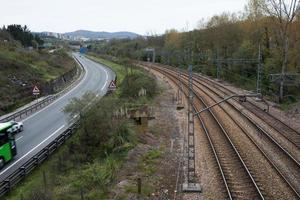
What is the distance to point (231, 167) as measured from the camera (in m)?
25.7

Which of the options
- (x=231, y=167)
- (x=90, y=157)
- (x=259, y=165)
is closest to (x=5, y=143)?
(x=90, y=157)

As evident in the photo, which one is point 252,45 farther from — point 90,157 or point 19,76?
point 90,157

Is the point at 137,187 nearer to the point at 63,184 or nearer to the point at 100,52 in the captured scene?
the point at 63,184

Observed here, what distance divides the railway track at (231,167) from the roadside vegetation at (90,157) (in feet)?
14.4

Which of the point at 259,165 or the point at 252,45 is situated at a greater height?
the point at 252,45

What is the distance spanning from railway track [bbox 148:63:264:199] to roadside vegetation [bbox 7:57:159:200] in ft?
14.4

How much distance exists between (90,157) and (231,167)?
1047 cm

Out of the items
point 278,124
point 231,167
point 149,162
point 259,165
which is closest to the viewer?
point 231,167

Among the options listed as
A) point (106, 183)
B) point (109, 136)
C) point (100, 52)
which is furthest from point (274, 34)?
point (100, 52)

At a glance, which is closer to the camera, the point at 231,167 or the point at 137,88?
the point at 231,167

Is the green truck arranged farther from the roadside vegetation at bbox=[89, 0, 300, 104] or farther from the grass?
the roadside vegetation at bbox=[89, 0, 300, 104]

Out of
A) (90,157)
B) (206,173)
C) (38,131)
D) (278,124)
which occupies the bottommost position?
(90,157)

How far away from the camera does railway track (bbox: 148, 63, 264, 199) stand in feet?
70.5

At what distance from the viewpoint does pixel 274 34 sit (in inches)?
2589
